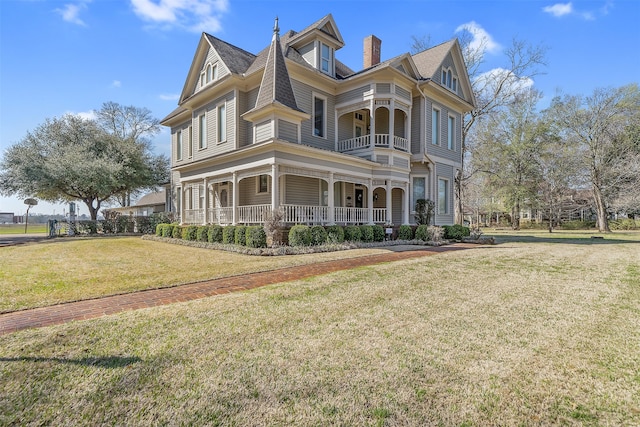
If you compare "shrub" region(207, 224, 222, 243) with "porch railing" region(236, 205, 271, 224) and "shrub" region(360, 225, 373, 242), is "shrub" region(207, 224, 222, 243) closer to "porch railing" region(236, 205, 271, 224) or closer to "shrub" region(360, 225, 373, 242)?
"porch railing" region(236, 205, 271, 224)

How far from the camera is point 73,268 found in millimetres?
8391

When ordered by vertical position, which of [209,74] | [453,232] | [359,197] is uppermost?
[209,74]

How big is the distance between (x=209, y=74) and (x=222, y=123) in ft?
11.2

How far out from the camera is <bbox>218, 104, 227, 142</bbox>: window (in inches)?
714

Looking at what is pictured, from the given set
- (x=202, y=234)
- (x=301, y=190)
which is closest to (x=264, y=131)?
(x=301, y=190)

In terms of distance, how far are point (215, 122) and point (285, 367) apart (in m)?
18.2

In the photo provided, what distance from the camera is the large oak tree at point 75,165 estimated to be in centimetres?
2362

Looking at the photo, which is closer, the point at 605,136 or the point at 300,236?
the point at 300,236

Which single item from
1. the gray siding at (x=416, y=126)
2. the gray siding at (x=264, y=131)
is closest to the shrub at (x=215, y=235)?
the gray siding at (x=264, y=131)

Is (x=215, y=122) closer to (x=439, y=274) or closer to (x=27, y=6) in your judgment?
(x=27, y=6)

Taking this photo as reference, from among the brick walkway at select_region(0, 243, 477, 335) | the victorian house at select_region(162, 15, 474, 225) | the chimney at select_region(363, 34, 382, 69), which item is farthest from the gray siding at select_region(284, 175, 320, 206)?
the chimney at select_region(363, 34, 382, 69)

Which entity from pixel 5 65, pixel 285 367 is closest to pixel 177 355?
pixel 285 367

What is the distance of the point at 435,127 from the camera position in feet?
65.8

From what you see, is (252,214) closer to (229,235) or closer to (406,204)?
(229,235)
